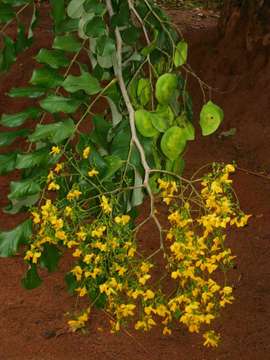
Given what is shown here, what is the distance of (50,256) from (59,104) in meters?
0.42

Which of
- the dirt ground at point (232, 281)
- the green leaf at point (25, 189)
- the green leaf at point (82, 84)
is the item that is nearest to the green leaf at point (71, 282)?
the green leaf at point (25, 189)

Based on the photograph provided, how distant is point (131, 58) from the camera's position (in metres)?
2.10

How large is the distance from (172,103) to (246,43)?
2.95 m

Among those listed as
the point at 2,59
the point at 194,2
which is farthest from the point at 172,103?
the point at 194,2

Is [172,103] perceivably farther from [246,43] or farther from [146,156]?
[246,43]

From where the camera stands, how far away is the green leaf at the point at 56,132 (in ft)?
6.02

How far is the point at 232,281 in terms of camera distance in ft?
10.9

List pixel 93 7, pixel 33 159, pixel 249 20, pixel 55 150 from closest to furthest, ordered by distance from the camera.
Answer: pixel 55 150 → pixel 33 159 → pixel 93 7 → pixel 249 20

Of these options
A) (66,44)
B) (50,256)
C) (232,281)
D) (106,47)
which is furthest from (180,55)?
(232,281)

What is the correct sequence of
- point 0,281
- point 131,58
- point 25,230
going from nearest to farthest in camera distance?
point 25,230 < point 131,58 < point 0,281

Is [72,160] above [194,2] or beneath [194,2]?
above

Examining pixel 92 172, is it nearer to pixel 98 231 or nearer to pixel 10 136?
pixel 98 231

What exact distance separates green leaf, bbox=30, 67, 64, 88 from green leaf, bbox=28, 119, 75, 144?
Result: 18 centimetres

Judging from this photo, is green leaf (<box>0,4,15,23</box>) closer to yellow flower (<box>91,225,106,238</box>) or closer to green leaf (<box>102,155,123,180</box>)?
green leaf (<box>102,155,123,180</box>)
